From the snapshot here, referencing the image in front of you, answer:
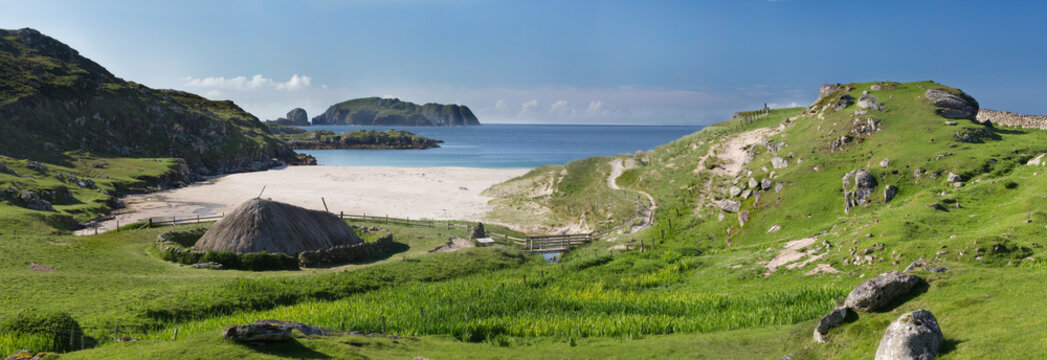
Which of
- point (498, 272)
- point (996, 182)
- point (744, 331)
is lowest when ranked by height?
point (498, 272)

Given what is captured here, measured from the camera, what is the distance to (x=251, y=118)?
7657 inches

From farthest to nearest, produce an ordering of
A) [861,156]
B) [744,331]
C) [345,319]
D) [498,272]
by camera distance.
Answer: [861,156] < [498,272] < [345,319] < [744,331]

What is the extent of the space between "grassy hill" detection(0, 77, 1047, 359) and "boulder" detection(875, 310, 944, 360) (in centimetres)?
35

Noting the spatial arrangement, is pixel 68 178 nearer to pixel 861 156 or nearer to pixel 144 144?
pixel 144 144

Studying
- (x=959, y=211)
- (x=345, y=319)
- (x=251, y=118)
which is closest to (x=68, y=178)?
(x=345, y=319)

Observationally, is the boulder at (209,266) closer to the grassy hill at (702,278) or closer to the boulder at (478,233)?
the grassy hill at (702,278)

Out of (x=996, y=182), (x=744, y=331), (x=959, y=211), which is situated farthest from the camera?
(x=996, y=182)

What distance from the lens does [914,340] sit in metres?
10.5

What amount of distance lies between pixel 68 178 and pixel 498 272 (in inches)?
2585

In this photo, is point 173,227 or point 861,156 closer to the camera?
point 861,156

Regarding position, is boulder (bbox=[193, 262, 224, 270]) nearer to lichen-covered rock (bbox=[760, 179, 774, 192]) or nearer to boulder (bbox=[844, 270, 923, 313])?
boulder (bbox=[844, 270, 923, 313])

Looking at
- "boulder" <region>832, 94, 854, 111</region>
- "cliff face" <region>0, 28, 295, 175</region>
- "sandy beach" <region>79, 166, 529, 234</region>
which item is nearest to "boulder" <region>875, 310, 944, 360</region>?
"boulder" <region>832, 94, 854, 111</region>

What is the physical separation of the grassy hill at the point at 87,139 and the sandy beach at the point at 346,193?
5.01 m

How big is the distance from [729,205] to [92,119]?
12275 cm
